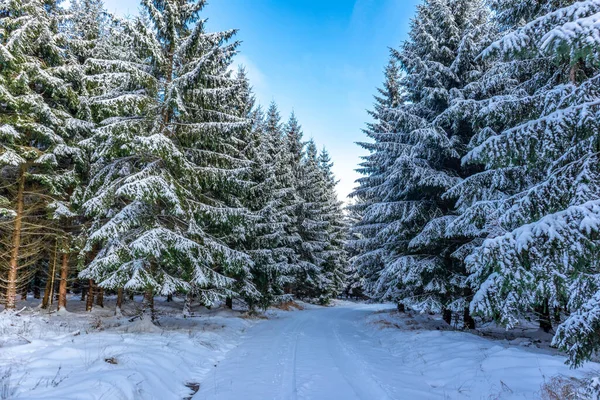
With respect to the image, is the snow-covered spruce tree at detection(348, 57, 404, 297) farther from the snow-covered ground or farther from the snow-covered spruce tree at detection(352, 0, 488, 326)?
the snow-covered ground

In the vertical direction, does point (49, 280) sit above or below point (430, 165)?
below

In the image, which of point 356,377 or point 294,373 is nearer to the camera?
point 356,377

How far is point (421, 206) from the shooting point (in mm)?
12883

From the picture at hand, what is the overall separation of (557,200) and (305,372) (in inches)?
231

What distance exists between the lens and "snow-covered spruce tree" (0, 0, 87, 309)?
11.1m

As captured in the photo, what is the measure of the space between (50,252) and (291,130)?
829 inches

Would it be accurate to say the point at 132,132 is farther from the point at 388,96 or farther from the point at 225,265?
the point at 388,96

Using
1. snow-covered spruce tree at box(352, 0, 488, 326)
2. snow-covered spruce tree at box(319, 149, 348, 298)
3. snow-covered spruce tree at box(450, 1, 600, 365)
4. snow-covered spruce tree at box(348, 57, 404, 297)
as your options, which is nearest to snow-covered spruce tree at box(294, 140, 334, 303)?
snow-covered spruce tree at box(319, 149, 348, 298)

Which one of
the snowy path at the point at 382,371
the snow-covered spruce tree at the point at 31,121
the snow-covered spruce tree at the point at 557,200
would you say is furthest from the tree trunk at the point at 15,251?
the snow-covered spruce tree at the point at 557,200

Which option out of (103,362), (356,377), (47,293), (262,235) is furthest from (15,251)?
(356,377)

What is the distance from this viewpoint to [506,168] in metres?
7.74

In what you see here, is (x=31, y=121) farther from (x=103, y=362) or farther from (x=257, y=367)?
(x=257, y=367)

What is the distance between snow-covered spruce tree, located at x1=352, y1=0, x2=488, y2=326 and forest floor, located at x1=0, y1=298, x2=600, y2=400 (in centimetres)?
235

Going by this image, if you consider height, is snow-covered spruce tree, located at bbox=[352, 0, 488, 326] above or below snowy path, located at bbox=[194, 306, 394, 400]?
above
